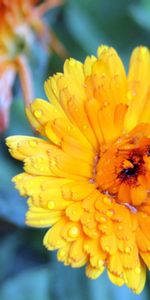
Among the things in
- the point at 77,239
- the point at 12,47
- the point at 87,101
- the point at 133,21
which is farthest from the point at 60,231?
the point at 133,21

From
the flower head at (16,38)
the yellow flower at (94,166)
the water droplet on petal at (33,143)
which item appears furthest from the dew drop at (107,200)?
the flower head at (16,38)

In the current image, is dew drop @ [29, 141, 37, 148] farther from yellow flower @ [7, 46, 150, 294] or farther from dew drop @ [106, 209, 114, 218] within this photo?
dew drop @ [106, 209, 114, 218]

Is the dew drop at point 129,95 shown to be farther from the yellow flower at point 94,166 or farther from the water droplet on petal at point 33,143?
the water droplet on petal at point 33,143

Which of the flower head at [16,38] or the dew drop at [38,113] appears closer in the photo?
the dew drop at [38,113]

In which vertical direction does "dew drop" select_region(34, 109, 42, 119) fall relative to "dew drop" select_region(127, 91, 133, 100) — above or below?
below

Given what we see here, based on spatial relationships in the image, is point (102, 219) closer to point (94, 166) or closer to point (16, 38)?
point (94, 166)

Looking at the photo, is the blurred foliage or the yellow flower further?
the blurred foliage

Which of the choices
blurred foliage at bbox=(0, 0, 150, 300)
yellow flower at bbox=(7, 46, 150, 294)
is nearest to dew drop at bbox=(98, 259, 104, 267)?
yellow flower at bbox=(7, 46, 150, 294)
